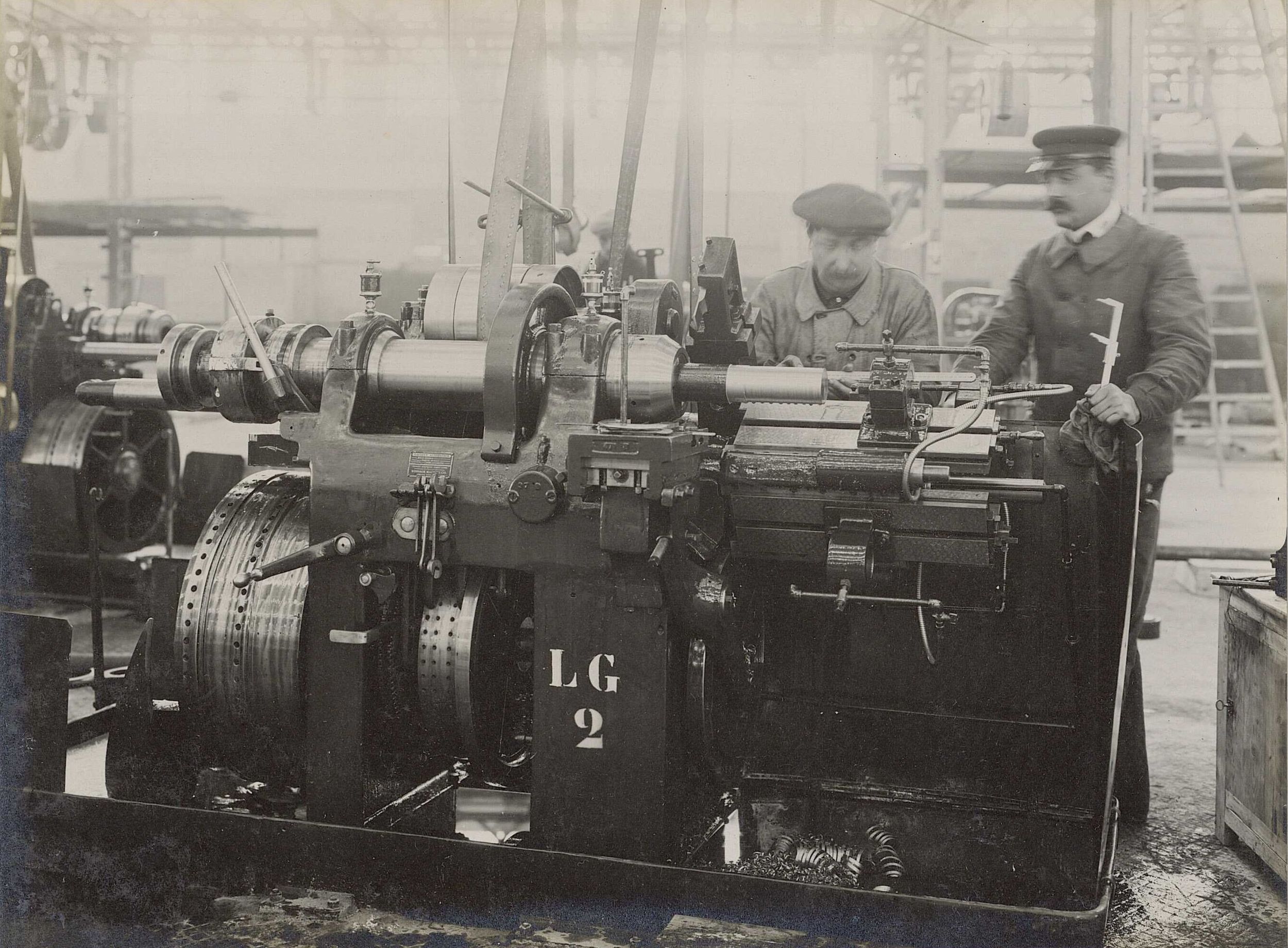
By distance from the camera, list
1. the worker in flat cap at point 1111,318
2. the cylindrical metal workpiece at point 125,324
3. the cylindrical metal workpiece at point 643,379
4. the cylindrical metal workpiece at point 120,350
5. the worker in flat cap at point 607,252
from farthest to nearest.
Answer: the worker in flat cap at point 607,252 < the cylindrical metal workpiece at point 125,324 < the cylindrical metal workpiece at point 120,350 < the worker in flat cap at point 1111,318 < the cylindrical metal workpiece at point 643,379

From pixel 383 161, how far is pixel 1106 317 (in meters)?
7.80

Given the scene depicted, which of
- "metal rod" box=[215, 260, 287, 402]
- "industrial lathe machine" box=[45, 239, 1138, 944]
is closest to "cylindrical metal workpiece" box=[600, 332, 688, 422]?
"industrial lathe machine" box=[45, 239, 1138, 944]

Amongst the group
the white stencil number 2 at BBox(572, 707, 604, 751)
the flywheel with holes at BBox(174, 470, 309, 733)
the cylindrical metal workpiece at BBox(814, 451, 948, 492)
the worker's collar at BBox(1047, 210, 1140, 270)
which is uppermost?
the worker's collar at BBox(1047, 210, 1140, 270)

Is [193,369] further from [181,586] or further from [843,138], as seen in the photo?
[843,138]

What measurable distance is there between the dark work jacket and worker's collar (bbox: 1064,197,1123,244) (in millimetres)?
13

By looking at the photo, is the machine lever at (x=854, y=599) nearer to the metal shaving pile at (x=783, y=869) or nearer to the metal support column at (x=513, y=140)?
the metal shaving pile at (x=783, y=869)

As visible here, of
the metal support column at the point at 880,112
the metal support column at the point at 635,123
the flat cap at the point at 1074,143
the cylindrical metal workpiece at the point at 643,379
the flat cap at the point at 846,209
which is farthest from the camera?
the metal support column at the point at 880,112

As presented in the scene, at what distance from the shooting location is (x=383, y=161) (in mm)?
9922

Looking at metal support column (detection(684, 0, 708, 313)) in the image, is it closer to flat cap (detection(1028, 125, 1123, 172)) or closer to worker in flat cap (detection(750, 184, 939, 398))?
worker in flat cap (detection(750, 184, 939, 398))

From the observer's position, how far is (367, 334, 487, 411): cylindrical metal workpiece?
8.09 feet

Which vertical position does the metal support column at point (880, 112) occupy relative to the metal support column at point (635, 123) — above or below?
above

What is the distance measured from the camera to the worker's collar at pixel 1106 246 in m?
Result: 3.25

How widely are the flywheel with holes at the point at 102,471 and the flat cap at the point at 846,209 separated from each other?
292 cm

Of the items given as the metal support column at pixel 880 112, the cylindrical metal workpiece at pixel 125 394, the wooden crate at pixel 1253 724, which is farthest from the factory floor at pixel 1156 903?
the metal support column at pixel 880 112
